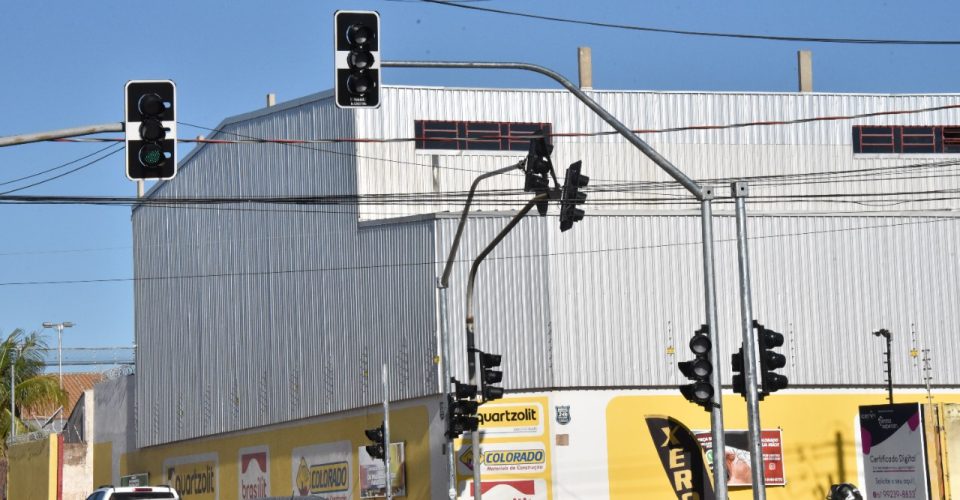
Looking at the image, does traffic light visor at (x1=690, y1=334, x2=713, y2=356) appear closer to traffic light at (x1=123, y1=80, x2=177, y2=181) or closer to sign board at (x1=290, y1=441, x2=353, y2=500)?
traffic light at (x1=123, y1=80, x2=177, y2=181)

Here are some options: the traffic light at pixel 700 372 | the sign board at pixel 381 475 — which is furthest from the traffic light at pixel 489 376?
the sign board at pixel 381 475

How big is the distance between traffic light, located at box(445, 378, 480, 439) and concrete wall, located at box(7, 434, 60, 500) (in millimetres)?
30190

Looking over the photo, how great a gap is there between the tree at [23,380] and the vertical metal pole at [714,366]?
49255mm

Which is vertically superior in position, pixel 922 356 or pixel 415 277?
pixel 415 277

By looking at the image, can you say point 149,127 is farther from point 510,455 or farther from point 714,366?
point 510,455

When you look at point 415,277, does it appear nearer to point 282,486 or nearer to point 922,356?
point 282,486

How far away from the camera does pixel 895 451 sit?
2334 cm

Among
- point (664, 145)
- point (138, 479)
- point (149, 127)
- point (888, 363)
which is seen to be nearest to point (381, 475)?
point (664, 145)

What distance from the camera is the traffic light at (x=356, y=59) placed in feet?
52.8

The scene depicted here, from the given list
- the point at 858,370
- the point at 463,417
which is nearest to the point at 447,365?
the point at 463,417

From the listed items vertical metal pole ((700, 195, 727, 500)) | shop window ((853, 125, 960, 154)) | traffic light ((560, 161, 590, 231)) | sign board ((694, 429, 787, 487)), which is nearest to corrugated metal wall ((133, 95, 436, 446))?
sign board ((694, 429, 787, 487))

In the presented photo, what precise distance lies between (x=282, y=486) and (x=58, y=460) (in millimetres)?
15775

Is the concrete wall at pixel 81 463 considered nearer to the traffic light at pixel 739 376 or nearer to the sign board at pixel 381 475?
the sign board at pixel 381 475

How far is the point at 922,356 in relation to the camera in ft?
139
